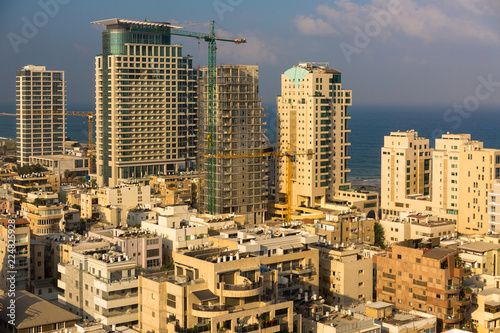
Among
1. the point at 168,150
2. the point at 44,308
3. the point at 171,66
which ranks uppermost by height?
the point at 171,66

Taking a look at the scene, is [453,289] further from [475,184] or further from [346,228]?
[475,184]

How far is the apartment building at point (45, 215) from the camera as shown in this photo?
137ft

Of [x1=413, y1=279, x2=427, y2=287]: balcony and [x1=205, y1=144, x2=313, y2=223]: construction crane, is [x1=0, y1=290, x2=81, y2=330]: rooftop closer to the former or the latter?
[x1=413, y1=279, x2=427, y2=287]: balcony

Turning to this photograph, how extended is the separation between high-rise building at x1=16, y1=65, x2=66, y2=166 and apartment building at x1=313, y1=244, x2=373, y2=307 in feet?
184

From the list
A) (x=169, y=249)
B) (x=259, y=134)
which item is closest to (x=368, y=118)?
A: (x=259, y=134)

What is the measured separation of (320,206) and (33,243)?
24655 millimetres

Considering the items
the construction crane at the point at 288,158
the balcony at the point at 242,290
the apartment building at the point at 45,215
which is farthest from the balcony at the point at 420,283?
the construction crane at the point at 288,158

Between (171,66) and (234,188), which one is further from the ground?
(171,66)

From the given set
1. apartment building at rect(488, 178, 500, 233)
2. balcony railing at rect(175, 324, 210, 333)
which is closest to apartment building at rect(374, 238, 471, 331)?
balcony railing at rect(175, 324, 210, 333)

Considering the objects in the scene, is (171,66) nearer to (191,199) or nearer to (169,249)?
(191,199)

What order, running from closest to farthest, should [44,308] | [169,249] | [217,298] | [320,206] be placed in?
[217,298], [44,308], [169,249], [320,206]

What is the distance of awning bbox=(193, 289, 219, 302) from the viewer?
2377cm

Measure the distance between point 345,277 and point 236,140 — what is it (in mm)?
20327

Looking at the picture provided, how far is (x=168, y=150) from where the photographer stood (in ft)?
220
